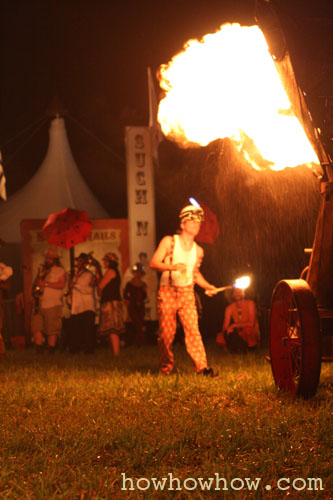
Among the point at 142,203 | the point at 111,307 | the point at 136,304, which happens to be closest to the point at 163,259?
the point at 111,307

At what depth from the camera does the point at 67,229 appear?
1252 centimetres

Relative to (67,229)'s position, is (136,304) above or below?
below

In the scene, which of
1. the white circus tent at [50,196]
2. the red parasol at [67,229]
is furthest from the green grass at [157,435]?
the white circus tent at [50,196]

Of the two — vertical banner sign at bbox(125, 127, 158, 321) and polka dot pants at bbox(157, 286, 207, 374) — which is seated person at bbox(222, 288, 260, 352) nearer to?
polka dot pants at bbox(157, 286, 207, 374)

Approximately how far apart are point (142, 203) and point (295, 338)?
994 cm

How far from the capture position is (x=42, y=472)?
3.88 m

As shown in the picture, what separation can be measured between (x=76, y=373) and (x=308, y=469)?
4.75 meters

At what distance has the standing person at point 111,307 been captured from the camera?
1095cm

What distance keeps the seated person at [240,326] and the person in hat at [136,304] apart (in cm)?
263

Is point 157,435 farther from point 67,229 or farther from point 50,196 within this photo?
point 50,196

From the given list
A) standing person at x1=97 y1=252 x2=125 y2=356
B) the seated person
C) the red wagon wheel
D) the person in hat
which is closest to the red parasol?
standing person at x1=97 y1=252 x2=125 y2=356

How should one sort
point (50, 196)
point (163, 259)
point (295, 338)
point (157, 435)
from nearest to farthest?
point (157, 435) → point (295, 338) → point (163, 259) → point (50, 196)

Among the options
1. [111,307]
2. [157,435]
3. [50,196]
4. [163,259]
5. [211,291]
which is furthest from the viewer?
[50,196]

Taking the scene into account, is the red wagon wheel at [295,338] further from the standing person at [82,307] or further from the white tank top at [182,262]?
the standing person at [82,307]
